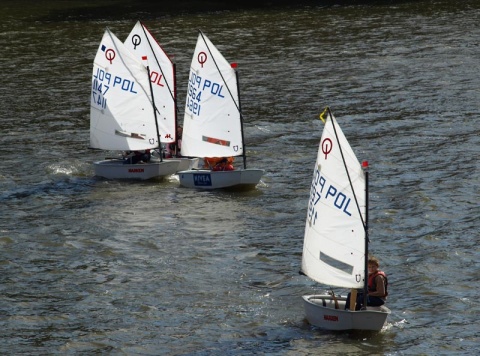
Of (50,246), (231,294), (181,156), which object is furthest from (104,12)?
(231,294)

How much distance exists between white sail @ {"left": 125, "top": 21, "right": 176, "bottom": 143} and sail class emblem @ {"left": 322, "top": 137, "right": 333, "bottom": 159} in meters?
18.0

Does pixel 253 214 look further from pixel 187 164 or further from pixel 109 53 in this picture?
pixel 109 53

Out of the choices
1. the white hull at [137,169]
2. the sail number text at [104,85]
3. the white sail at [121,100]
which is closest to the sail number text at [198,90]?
the white sail at [121,100]

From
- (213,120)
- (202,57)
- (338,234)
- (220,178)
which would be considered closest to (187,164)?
(213,120)

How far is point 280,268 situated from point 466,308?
637 centimetres

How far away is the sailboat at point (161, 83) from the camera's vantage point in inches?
1873

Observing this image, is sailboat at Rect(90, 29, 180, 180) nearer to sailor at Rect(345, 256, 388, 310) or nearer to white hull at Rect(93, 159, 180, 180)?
white hull at Rect(93, 159, 180, 180)

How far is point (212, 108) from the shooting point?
148 feet

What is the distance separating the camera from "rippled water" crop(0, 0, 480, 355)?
30.9 m

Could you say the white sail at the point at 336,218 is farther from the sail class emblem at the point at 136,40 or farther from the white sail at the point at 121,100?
the sail class emblem at the point at 136,40

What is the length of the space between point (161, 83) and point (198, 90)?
120 inches

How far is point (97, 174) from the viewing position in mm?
46688

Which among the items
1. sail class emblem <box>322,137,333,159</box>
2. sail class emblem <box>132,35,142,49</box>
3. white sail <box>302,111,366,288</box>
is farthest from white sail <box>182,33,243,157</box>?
sail class emblem <box>322,137,333,159</box>

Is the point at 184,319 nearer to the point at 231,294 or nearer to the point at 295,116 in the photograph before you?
the point at 231,294
